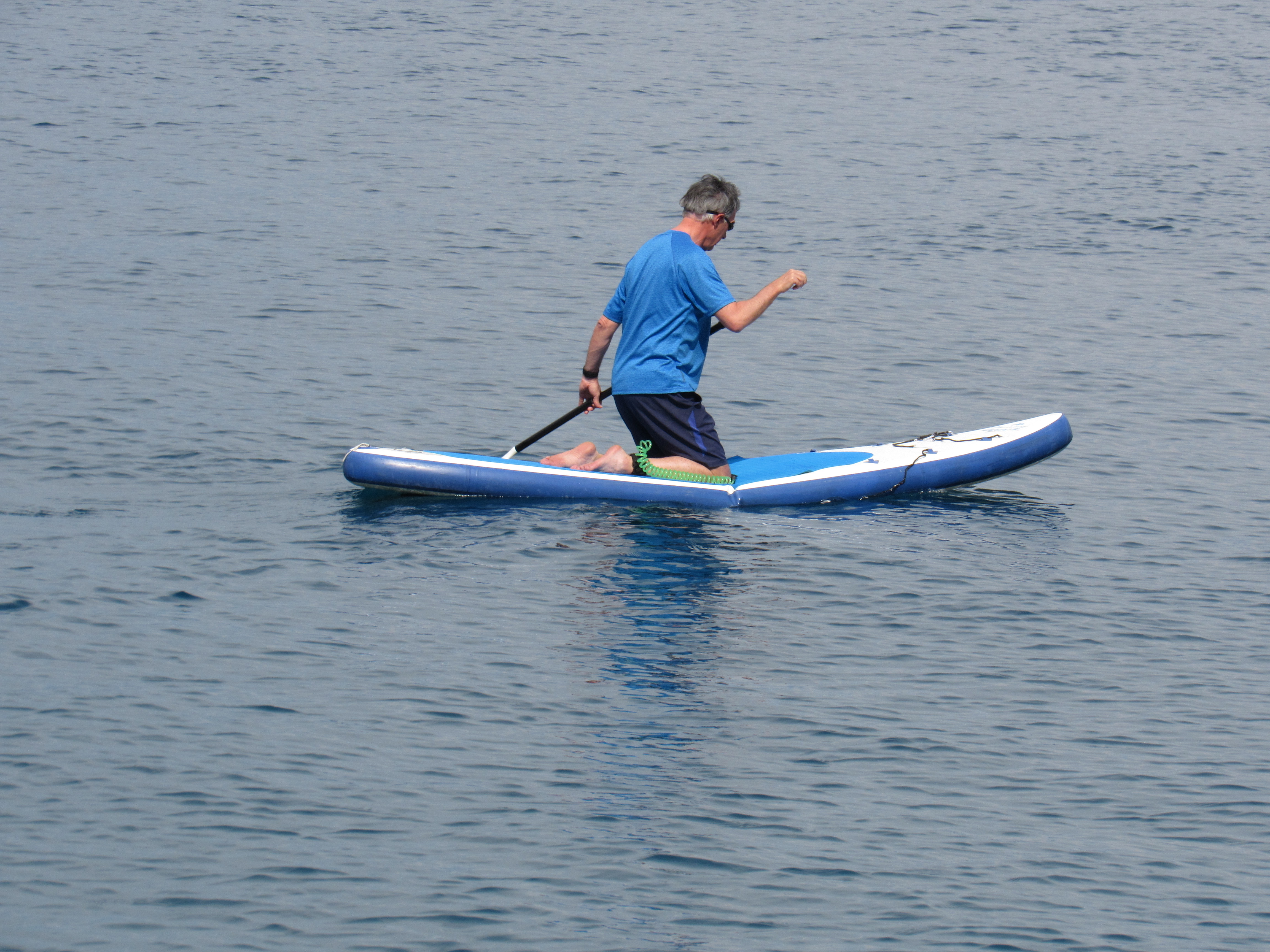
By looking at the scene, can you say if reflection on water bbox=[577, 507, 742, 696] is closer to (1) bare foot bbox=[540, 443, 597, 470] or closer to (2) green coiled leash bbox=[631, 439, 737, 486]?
(2) green coiled leash bbox=[631, 439, 737, 486]

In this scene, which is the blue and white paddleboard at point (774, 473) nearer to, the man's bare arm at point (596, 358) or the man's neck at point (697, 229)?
the man's bare arm at point (596, 358)

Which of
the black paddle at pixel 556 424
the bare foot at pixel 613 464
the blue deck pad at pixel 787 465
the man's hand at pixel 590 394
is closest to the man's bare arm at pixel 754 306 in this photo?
the black paddle at pixel 556 424

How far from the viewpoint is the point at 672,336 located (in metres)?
9.44

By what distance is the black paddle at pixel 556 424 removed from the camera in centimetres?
968

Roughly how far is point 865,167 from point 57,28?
53.4 ft

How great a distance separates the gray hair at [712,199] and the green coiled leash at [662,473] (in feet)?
4.63

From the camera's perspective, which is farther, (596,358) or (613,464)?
(613,464)

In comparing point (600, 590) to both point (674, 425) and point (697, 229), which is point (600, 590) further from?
point (697, 229)

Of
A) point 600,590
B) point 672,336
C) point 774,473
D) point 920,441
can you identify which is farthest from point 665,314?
point 920,441

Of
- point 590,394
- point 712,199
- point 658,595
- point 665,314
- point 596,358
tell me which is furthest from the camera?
point 590,394

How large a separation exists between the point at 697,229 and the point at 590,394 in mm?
1167

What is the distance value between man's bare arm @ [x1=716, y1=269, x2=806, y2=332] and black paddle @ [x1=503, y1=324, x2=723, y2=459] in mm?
370

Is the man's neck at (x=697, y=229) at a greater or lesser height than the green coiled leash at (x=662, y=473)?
greater

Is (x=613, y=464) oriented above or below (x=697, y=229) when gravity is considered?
below
